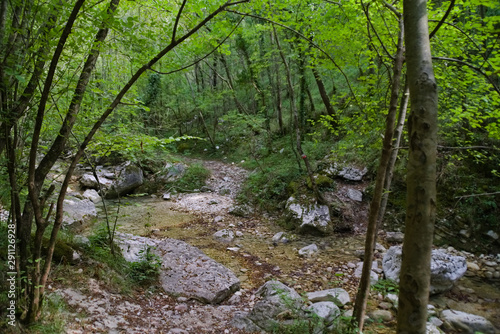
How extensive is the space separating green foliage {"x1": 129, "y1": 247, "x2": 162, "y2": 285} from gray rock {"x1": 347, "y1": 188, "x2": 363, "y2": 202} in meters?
6.09

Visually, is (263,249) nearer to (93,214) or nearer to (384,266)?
(384,266)

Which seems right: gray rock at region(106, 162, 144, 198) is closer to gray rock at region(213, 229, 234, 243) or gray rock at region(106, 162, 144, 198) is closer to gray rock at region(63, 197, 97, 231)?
gray rock at region(63, 197, 97, 231)

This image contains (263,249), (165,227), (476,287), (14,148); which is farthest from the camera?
(165,227)

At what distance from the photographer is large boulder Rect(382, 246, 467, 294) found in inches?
193

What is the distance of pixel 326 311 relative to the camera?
3.77 metres

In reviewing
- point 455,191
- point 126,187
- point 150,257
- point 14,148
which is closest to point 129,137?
point 14,148

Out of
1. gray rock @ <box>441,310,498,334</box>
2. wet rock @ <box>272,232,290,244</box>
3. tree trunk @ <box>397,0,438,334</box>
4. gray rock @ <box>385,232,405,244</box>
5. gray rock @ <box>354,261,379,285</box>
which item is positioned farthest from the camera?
wet rock @ <box>272,232,290,244</box>

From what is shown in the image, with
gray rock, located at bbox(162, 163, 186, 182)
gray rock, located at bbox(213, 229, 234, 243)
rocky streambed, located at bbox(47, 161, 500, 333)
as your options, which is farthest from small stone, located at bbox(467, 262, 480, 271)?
gray rock, located at bbox(162, 163, 186, 182)

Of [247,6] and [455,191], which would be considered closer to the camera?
[247,6]

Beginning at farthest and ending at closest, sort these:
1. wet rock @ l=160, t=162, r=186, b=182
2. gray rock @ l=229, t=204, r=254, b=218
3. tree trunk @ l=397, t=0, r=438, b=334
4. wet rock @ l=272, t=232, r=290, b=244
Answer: wet rock @ l=160, t=162, r=186, b=182
gray rock @ l=229, t=204, r=254, b=218
wet rock @ l=272, t=232, r=290, b=244
tree trunk @ l=397, t=0, r=438, b=334

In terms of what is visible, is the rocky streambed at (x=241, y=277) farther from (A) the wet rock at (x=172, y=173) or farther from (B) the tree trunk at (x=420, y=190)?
(A) the wet rock at (x=172, y=173)

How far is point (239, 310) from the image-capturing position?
163 inches

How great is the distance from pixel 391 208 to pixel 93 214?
27.7ft

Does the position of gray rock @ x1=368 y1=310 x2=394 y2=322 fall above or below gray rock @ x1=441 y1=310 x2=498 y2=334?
below
